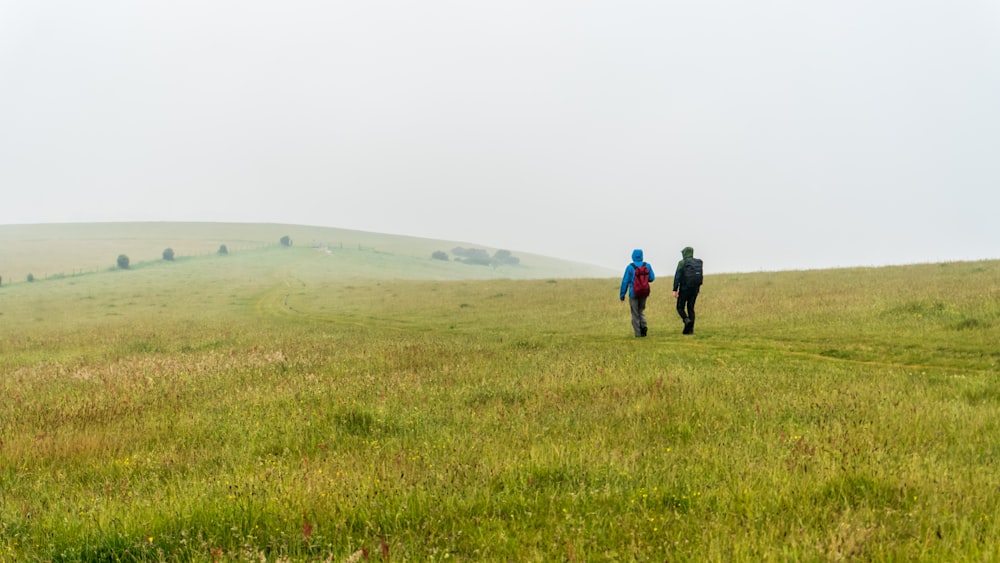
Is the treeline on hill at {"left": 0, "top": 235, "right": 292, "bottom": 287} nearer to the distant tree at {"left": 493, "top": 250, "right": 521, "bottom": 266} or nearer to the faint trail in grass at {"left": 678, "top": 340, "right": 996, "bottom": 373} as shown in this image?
the distant tree at {"left": 493, "top": 250, "right": 521, "bottom": 266}

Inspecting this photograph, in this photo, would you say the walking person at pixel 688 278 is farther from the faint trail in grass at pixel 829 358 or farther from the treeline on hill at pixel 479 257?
the treeline on hill at pixel 479 257

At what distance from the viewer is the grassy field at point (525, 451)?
4.03 metres

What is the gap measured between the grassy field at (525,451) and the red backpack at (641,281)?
1.73 metres

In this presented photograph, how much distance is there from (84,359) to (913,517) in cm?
2082

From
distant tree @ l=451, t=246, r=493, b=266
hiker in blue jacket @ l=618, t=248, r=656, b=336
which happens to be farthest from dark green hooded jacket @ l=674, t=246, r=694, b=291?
distant tree @ l=451, t=246, r=493, b=266

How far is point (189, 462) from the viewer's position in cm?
622

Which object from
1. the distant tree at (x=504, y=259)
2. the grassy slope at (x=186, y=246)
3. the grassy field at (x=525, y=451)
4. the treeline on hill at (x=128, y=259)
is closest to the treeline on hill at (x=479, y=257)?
the distant tree at (x=504, y=259)

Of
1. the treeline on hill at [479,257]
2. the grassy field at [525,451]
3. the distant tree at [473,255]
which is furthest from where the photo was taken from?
the distant tree at [473,255]

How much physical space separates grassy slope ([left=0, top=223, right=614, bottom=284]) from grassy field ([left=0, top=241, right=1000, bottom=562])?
8294 cm

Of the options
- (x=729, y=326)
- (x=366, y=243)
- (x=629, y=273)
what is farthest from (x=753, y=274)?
(x=366, y=243)

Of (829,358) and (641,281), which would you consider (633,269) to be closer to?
(641,281)

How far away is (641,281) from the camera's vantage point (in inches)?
656

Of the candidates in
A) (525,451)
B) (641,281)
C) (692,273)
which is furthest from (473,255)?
(525,451)

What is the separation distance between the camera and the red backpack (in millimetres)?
16609
